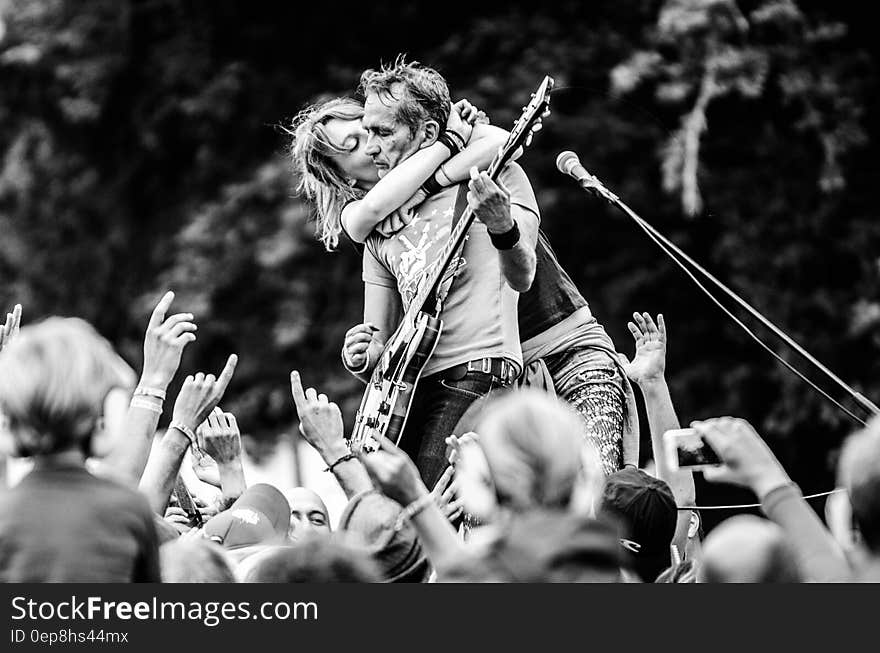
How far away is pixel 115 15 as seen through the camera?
367 inches

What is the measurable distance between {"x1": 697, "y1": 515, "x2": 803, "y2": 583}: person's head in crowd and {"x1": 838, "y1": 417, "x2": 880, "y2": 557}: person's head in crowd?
4.7 inches

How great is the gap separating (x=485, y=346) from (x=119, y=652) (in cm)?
161

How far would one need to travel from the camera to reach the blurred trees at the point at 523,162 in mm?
7648

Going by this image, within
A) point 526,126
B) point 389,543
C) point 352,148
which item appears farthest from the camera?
point 352,148

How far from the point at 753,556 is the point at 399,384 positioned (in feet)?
5.32

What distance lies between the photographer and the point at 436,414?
3674mm

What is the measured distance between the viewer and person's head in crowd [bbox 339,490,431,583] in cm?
264

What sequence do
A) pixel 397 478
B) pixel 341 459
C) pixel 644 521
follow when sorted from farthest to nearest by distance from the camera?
pixel 341 459 → pixel 644 521 → pixel 397 478

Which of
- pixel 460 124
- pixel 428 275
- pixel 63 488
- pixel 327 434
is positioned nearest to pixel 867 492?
pixel 63 488

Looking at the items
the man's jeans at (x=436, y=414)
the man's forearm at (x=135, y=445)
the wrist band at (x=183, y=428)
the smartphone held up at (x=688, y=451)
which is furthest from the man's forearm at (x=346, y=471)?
the smartphone held up at (x=688, y=451)

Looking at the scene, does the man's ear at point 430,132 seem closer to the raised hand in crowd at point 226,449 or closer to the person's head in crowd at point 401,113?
the person's head in crowd at point 401,113

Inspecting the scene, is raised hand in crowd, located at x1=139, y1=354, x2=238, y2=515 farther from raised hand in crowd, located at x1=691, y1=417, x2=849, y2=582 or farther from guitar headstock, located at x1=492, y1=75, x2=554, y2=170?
raised hand in crowd, located at x1=691, y1=417, x2=849, y2=582

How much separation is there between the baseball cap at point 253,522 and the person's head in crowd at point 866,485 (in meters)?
1.43

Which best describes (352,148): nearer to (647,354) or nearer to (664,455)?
(647,354)
